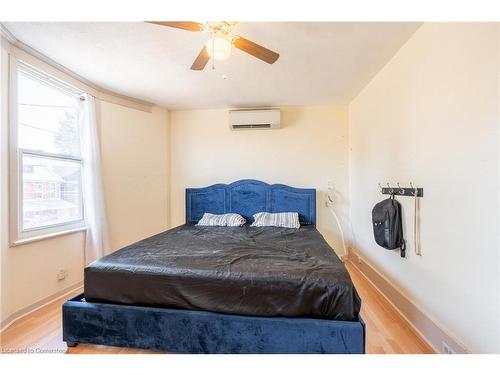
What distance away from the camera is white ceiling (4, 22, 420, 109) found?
1822 mm

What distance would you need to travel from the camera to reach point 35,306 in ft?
7.16

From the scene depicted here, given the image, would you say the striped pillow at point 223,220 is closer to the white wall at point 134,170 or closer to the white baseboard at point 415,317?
the white wall at point 134,170

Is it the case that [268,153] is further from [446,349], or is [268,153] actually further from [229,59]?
[446,349]

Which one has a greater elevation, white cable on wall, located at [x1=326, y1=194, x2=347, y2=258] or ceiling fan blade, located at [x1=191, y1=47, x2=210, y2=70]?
ceiling fan blade, located at [x1=191, y1=47, x2=210, y2=70]

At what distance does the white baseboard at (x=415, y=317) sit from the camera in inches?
58.1

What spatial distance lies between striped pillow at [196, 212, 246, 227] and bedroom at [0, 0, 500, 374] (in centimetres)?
8

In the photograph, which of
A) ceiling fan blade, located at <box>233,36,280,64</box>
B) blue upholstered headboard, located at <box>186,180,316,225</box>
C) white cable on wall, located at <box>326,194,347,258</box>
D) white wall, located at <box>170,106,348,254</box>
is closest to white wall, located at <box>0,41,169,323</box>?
white wall, located at <box>170,106,348,254</box>

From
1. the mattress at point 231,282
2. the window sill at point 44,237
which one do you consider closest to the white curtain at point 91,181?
the window sill at point 44,237

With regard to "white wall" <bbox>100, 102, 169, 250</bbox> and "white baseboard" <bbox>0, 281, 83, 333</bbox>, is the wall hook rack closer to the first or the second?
"white wall" <bbox>100, 102, 169, 250</bbox>

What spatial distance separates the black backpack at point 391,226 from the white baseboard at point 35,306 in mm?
3360

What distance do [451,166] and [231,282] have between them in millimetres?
1628

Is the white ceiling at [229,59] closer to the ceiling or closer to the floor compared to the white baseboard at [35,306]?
closer to the ceiling

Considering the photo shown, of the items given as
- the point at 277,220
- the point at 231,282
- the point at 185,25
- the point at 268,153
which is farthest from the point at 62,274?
the point at 268,153
